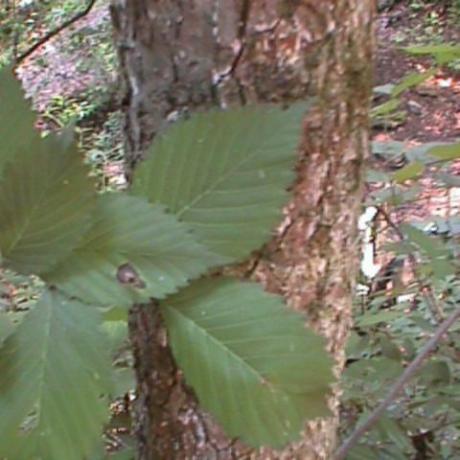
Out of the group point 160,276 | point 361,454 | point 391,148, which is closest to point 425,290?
point 391,148

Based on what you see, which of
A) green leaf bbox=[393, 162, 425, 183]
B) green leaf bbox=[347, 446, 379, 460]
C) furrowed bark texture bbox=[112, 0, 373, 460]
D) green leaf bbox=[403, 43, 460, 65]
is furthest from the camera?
green leaf bbox=[393, 162, 425, 183]

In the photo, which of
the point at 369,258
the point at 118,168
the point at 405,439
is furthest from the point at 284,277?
the point at 118,168

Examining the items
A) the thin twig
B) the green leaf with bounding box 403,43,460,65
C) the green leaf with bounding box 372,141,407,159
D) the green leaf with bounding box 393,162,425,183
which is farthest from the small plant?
the green leaf with bounding box 372,141,407,159

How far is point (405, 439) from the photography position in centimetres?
115

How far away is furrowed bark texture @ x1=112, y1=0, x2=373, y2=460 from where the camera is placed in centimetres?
64

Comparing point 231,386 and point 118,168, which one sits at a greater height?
point 231,386

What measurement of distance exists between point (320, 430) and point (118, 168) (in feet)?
14.8

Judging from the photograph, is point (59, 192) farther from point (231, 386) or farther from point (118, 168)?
point (118, 168)

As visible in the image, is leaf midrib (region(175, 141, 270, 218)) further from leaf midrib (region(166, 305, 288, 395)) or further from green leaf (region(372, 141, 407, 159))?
green leaf (region(372, 141, 407, 159))

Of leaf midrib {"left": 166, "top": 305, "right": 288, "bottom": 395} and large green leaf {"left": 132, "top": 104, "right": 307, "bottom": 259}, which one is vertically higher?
large green leaf {"left": 132, "top": 104, "right": 307, "bottom": 259}

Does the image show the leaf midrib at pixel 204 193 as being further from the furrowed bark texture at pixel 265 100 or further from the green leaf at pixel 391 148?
the green leaf at pixel 391 148

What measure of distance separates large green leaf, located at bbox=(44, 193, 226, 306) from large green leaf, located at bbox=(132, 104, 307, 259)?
23 mm

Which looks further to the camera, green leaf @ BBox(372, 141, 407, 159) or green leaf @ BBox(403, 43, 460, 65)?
green leaf @ BBox(372, 141, 407, 159)

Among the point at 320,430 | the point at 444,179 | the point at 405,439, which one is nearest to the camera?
the point at 320,430
